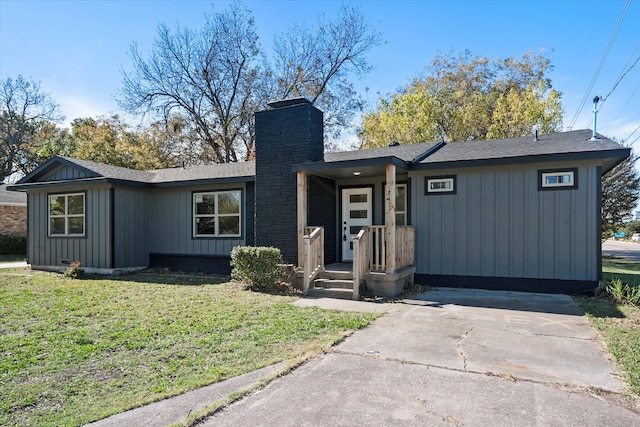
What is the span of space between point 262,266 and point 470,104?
19046 mm

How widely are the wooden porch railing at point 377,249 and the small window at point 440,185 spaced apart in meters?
0.94

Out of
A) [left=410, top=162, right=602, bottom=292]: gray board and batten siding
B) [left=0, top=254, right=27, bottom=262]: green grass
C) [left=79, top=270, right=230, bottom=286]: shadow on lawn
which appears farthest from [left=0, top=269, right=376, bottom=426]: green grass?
[left=0, top=254, right=27, bottom=262]: green grass

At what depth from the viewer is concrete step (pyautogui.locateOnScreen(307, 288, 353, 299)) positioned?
7.75 metres

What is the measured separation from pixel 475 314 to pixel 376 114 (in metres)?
20.3

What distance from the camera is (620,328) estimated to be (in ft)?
17.4

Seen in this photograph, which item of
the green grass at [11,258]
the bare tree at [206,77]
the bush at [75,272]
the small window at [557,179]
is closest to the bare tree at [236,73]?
the bare tree at [206,77]

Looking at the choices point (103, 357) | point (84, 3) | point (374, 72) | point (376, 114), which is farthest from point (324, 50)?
point (103, 357)

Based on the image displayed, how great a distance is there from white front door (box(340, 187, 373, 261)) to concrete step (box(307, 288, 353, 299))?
2.51 meters

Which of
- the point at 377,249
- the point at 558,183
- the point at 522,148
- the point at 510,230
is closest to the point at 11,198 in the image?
the point at 377,249

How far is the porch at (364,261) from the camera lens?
7.74 m

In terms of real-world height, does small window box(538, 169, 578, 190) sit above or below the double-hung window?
above

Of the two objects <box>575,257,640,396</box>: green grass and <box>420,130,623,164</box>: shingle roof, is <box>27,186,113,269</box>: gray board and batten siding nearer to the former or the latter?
<box>420,130,623,164</box>: shingle roof

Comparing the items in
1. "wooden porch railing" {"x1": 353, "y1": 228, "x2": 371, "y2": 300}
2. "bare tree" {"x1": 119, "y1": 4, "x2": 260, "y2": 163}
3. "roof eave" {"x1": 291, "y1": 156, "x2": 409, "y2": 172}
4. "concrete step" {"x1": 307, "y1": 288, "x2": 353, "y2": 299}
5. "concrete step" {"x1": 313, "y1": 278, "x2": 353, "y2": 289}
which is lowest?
"concrete step" {"x1": 307, "y1": 288, "x2": 353, "y2": 299}

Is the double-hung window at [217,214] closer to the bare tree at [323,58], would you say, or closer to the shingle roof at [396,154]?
the shingle roof at [396,154]
